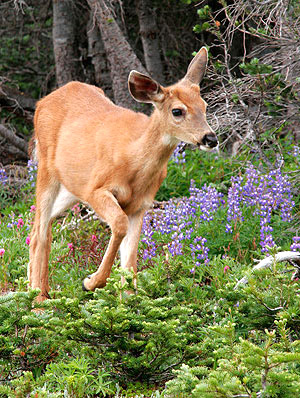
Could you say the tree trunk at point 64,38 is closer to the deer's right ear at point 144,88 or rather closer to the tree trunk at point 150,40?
the tree trunk at point 150,40

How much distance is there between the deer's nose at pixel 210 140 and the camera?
4977mm

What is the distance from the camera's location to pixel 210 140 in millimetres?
→ 4996

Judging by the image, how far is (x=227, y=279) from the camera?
226 inches

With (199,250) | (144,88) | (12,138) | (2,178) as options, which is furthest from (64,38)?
(144,88)

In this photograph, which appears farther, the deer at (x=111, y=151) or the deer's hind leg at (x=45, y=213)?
the deer's hind leg at (x=45, y=213)

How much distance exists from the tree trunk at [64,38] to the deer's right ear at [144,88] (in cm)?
622

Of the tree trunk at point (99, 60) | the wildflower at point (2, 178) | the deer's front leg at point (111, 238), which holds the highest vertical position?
the deer's front leg at point (111, 238)

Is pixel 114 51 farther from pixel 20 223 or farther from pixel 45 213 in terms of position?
pixel 45 213

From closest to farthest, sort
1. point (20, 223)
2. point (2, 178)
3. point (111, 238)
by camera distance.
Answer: point (111, 238) < point (20, 223) < point (2, 178)

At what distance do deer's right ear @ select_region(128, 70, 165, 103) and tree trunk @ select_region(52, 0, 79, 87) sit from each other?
6.22m

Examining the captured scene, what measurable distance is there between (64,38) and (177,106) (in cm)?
652

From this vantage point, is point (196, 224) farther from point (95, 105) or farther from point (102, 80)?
point (102, 80)

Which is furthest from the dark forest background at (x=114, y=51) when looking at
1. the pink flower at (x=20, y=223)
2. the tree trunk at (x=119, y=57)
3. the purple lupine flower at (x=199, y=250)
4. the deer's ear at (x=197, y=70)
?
the pink flower at (x=20, y=223)

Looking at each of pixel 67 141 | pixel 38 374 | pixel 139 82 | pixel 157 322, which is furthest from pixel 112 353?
pixel 67 141
